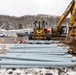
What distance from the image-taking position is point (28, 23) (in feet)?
328

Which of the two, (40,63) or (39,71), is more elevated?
(40,63)

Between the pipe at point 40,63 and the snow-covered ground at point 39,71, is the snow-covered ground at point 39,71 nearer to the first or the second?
the snow-covered ground at point 39,71

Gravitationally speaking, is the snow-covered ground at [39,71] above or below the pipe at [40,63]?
below

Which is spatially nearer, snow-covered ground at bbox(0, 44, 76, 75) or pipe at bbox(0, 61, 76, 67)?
snow-covered ground at bbox(0, 44, 76, 75)

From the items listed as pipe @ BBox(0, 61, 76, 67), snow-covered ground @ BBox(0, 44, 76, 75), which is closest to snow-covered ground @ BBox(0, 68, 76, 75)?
snow-covered ground @ BBox(0, 44, 76, 75)

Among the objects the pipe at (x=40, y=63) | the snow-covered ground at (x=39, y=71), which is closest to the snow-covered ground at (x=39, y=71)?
the snow-covered ground at (x=39, y=71)

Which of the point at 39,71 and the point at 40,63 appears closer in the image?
the point at 39,71

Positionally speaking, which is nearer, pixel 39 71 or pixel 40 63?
pixel 39 71

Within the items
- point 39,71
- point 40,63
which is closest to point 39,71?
point 39,71

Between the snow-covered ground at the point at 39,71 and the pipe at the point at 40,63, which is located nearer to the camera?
the snow-covered ground at the point at 39,71

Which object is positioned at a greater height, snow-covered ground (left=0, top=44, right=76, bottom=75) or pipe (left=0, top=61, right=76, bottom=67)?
pipe (left=0, top=61, right=76, bottom=67)

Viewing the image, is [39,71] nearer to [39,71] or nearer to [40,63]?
[39,71]

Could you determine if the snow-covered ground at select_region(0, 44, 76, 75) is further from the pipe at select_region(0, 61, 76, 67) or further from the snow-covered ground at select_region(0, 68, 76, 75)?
the pipe at select_region(0, 61, 76, 67)

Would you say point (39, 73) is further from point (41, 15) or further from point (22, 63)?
point (41, 15)
